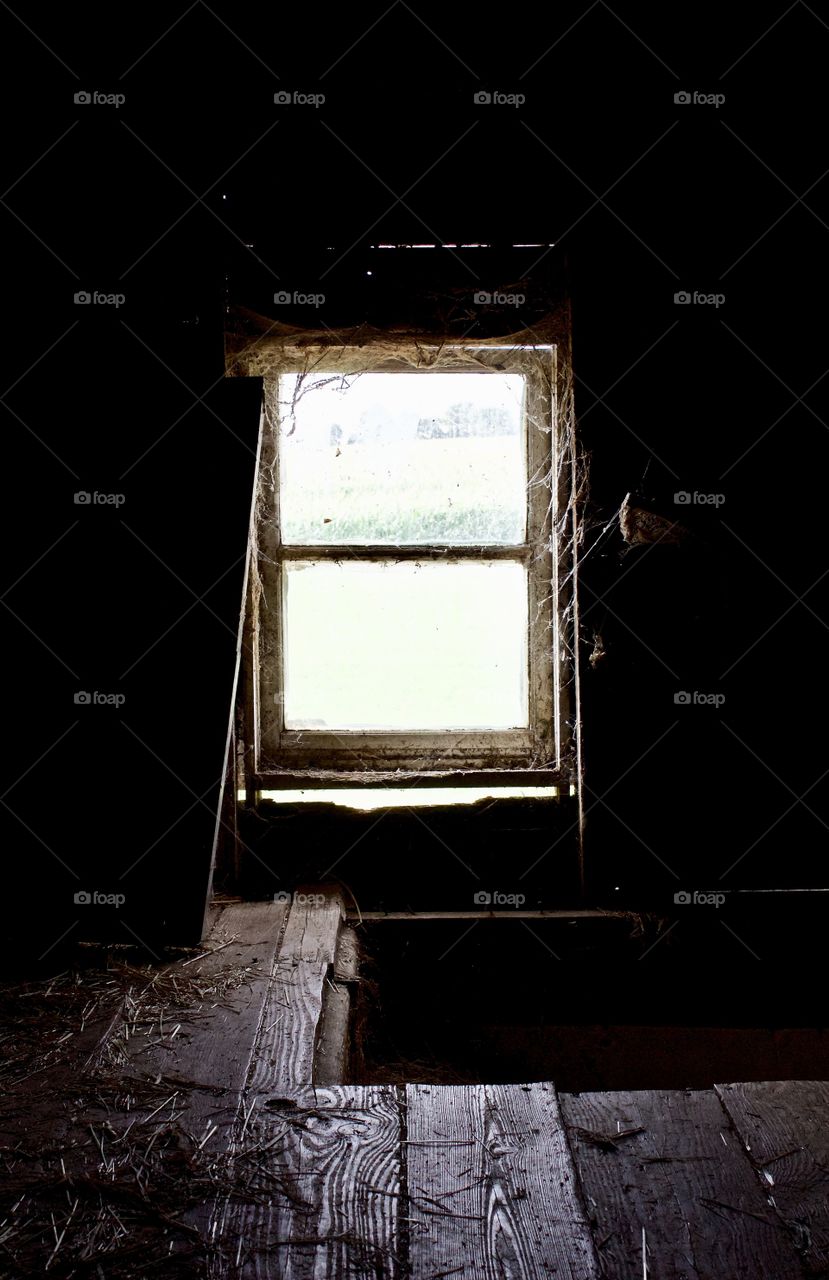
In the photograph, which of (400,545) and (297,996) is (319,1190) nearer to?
(297,996)

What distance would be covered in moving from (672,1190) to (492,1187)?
10.1 inches

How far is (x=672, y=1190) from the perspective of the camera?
1161 millimetres

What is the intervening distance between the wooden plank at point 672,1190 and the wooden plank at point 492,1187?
0.04m

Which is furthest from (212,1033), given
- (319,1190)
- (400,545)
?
(400,545)

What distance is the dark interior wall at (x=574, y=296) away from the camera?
7.23ft

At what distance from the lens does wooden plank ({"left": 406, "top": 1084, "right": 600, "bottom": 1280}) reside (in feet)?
3.34

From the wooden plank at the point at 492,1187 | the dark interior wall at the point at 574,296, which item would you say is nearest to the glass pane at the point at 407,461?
the dark interior wall at the point at 574,296

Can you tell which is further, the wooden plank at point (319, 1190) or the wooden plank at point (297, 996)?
the wooden plank at point (297, 996)

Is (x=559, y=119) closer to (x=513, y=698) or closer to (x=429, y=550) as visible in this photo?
(x=429, y=550)

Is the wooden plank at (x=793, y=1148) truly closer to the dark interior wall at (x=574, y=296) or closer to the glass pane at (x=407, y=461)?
the dark interior wall at (x=574, y=296)

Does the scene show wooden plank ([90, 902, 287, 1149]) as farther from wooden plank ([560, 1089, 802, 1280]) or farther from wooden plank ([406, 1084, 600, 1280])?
wooden plank ([560, 1089, 802, 1280])

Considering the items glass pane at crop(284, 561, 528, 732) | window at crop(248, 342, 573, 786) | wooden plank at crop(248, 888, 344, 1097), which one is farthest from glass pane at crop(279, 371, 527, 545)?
wooden plank at crop(248, 888, 344, 1097)

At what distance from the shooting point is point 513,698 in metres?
2.57

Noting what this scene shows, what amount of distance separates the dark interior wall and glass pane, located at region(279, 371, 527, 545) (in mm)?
274
